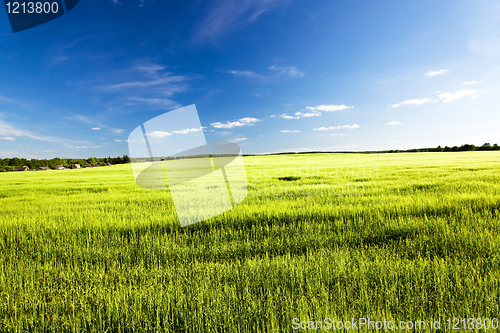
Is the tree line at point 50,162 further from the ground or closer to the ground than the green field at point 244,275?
further from the ground

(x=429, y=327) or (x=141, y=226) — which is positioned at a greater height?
(x=141, y=226)

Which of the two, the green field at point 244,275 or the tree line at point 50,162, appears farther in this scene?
the tree line at point 50,162

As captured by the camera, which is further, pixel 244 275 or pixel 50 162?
pixel 50 162

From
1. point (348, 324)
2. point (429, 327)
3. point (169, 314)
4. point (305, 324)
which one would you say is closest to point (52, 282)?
point (169, 314)

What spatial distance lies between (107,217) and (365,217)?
21.5 feet

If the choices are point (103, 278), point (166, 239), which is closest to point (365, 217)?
point (166, 239)

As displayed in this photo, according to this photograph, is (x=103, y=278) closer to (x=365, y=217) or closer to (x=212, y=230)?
(x=212, y=230)

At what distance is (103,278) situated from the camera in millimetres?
2801

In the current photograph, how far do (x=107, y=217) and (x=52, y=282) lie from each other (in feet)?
9.63

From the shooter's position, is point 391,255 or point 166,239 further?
point 166,239

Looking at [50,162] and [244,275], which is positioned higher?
[50,162]

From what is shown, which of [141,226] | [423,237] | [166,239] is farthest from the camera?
[141,226]

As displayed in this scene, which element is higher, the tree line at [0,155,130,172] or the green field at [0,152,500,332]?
the tree line at [0,155,130,172]

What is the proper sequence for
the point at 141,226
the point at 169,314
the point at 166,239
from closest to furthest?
the point at 169,314 < the point at 166,239 < the point at 141,226
